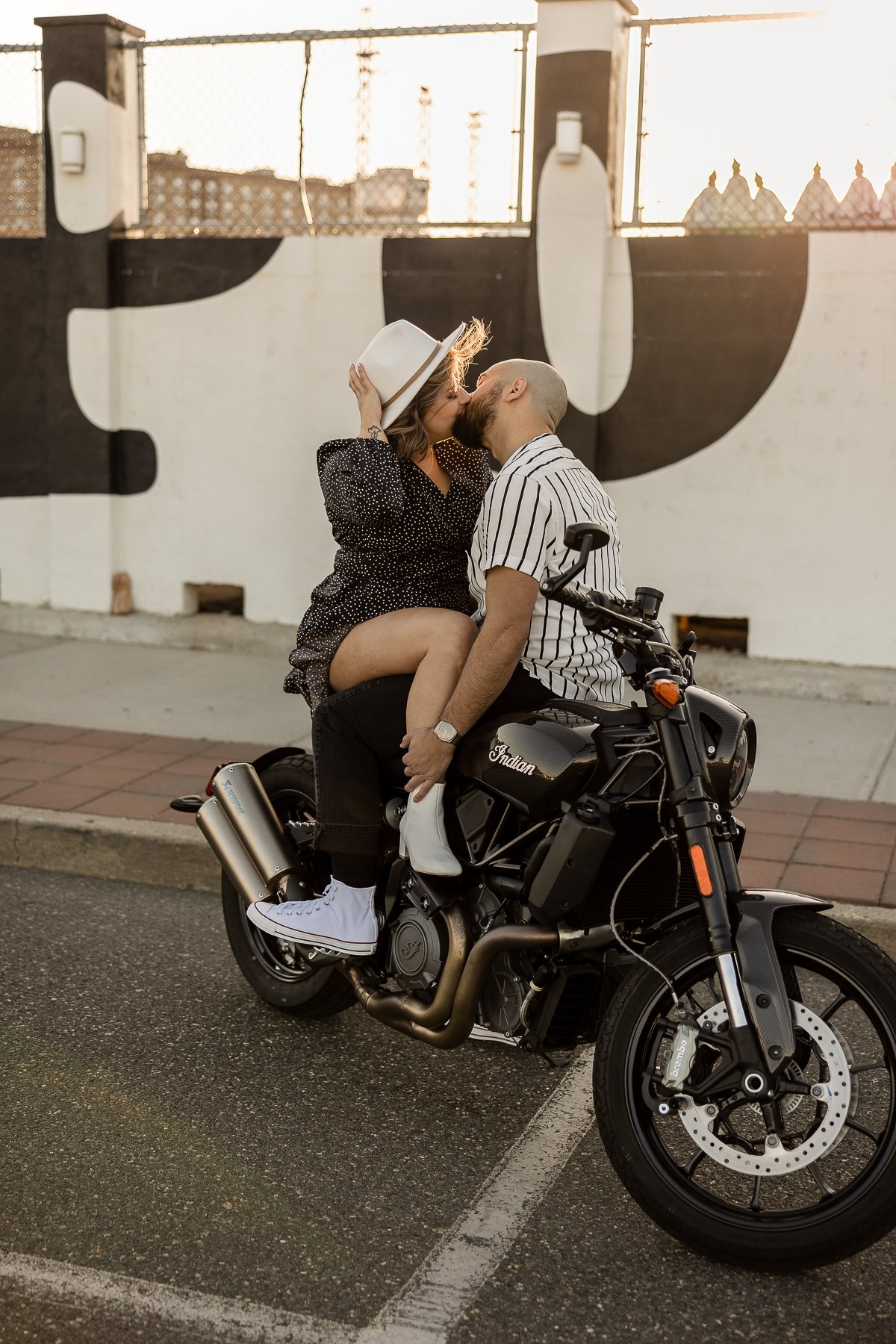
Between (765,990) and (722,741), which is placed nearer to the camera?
(765,990)

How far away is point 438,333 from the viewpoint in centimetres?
835

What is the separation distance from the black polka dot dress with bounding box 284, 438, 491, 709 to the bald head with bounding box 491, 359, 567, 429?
278 millimetres

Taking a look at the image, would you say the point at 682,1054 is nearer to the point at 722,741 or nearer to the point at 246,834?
the point at 722,741

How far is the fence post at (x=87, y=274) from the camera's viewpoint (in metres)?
8.84

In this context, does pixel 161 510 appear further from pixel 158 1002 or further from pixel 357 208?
pixel 158 1002

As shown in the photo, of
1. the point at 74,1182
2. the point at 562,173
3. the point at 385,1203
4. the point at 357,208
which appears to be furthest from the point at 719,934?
the point at 357,208

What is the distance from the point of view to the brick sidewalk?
498cm

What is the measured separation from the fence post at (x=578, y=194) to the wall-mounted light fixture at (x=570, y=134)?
0.06 ft

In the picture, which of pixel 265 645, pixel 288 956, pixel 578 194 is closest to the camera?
pixel 288 956

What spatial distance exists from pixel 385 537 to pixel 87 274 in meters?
6.31

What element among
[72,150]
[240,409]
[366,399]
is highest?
[72,150]

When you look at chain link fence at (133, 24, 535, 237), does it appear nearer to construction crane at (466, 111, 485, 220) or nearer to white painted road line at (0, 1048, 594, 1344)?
construction crane at (466, 111, 485, 220)

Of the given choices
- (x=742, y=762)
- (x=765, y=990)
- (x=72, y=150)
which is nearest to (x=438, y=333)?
(x=72, y=150)

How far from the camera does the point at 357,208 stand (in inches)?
333
